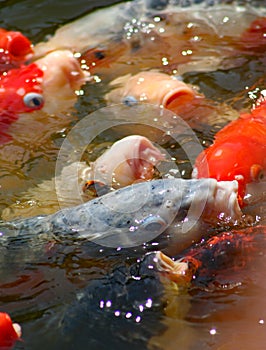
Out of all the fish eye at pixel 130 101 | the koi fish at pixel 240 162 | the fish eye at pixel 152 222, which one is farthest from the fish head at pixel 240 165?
the fish eye at pixel 130 101

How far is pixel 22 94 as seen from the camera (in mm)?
3969

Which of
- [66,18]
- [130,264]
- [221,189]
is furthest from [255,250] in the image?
[66,18]

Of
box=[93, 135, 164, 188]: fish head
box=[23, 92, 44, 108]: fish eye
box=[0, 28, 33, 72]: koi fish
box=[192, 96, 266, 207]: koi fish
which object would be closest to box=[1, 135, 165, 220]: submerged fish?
box=[93, 135, 164, 188]: fish head

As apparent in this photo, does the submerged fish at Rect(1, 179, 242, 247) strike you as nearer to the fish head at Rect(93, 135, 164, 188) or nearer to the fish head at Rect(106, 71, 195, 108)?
the fish head at Rect(93, 135, 164, 188)

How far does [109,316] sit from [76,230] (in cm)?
48

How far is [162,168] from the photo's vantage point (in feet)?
11.5

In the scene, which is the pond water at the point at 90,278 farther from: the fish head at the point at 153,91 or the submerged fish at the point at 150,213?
the fish head at the point at 153,91

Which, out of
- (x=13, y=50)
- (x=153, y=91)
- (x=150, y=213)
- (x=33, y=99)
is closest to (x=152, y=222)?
(x=150, y=213)

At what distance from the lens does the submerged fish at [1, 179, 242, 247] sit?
2920 mm

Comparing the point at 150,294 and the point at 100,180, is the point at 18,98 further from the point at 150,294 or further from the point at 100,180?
the point at 150,294

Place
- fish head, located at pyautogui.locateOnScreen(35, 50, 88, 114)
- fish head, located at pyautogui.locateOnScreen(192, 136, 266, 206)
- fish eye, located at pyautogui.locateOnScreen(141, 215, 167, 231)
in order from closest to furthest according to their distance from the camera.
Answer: fish eye, located at pyautogui.locateOnScreen(141, 215, 167, 231), fish head, located at pyautogui.locateOnScreen(192, 136, 266, 206), fish head, located at pyautogui.locateOnScreen(35, 50, 88, 114)

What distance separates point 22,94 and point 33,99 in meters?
0.07

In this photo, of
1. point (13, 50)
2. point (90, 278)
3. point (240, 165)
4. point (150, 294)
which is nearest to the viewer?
point (150, 294)

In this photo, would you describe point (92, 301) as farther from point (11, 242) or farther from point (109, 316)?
point (11, 242)
